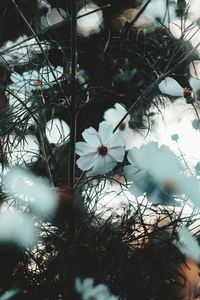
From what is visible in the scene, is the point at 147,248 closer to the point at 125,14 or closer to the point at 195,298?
the point at 195,298

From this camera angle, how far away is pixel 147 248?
522mm

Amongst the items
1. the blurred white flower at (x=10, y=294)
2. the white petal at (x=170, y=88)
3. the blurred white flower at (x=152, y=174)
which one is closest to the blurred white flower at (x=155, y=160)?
the blurred white flower at (x=152, y=174)

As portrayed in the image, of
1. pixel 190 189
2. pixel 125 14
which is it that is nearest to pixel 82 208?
pixel 190 189

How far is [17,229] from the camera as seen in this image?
511 mm

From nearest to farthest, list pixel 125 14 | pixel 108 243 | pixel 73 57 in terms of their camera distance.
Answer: pixel 73 57
pixel 108 243
pixel 125 14

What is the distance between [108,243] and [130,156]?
0.14 metres

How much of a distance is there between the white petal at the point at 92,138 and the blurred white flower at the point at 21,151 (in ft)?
0.38

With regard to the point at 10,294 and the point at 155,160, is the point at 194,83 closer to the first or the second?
the point at 155,160

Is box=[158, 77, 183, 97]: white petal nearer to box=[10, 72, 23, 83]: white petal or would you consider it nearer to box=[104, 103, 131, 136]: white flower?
box=[104, 103, 131, 136]: white flower

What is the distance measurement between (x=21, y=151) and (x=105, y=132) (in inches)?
5.8

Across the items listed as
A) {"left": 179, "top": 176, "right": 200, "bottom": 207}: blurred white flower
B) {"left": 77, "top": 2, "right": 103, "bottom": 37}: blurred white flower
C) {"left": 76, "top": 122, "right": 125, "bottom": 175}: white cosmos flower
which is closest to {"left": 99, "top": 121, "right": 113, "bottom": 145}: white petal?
{"left": 76, "top": 122, "right": 125, "bottom": 175}: white cosmos flower

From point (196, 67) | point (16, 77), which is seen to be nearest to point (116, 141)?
point (16, 77)

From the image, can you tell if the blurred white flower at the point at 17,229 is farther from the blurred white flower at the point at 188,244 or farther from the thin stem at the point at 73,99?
the blurred white flower at the point at 188,244

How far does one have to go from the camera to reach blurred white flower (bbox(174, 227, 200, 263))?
515 mm
